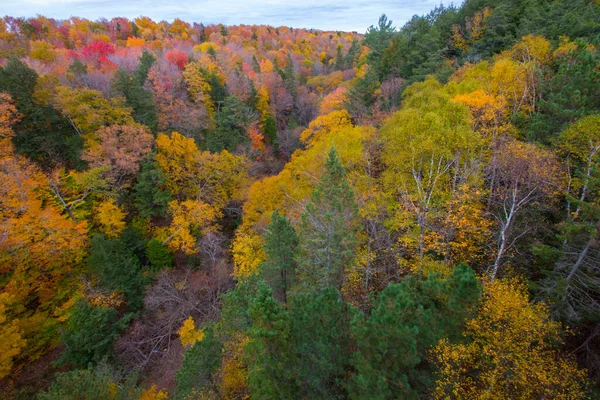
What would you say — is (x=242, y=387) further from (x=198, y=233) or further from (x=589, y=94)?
(x=589, y=94)

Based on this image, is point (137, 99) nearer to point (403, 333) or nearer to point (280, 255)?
point (280, 255)

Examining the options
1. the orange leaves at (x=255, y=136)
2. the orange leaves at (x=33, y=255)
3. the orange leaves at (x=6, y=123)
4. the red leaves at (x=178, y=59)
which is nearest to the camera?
the orange leaves at (x=33, y=255)

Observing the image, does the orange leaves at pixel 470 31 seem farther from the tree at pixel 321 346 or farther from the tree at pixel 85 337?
the tree at pixel 85 337

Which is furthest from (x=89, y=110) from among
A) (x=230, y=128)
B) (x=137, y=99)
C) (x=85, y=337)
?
(x=85, y=337)

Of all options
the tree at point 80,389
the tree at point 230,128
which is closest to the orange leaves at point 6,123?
the tree at point 230,128

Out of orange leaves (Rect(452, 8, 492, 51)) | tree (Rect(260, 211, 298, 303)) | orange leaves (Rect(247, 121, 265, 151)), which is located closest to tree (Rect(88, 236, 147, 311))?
tree (Rect(260, 211, 298, 303))

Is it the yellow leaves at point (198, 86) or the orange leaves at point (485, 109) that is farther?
the yellow leaves at point (198, 86)
